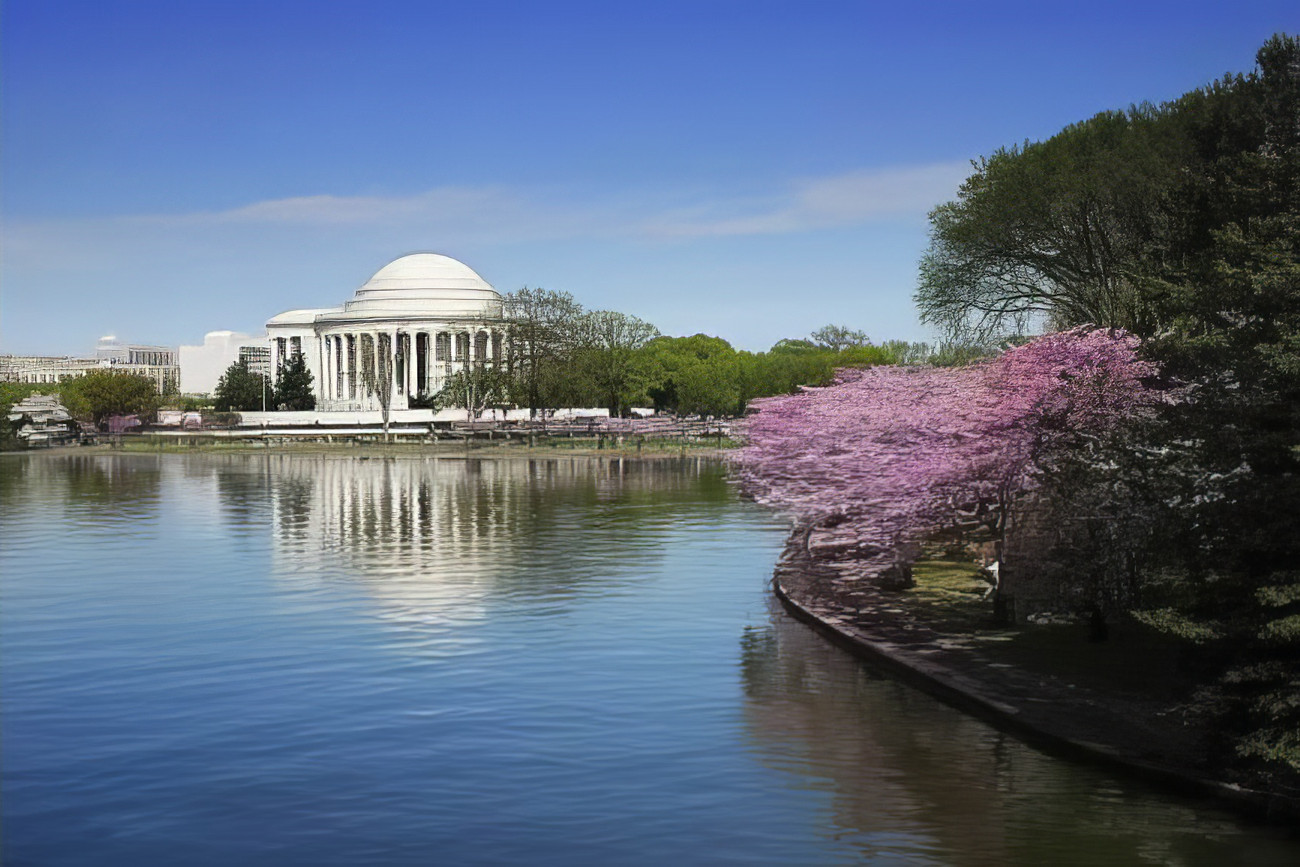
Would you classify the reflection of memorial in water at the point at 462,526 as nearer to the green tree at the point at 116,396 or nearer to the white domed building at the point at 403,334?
the green tree at the point at 116,396

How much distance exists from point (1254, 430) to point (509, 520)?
3035 cm

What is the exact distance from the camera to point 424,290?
6698 inches

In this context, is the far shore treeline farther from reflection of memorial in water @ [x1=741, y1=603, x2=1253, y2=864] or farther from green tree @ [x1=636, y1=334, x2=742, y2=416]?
reflection of memorial in water @ [x1=741, y1=603, x2=1253, y2=864]

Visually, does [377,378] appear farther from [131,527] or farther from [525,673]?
[525,673]

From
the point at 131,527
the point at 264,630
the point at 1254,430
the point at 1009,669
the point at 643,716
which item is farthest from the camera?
the point at 131,527

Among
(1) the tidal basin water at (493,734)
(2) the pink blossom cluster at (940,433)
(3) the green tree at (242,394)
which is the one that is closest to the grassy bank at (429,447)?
(3) the green tree at (242,394)

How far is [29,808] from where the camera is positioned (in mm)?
14078

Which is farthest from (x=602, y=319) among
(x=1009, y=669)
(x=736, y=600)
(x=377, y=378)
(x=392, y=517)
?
(x=1009, y=669)

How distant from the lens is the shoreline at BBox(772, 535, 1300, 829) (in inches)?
582

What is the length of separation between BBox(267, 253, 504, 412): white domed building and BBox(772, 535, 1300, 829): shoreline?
434 feet

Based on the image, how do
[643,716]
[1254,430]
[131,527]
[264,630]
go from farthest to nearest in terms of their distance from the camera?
[131,527]
[264,630]
[643,716]
[1254,430]

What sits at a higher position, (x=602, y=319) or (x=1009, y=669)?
(x=602, y=319)

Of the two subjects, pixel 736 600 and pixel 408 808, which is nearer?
pixel 408 808

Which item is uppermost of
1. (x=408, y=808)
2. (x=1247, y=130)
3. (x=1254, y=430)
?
(x=1247, y=130)
